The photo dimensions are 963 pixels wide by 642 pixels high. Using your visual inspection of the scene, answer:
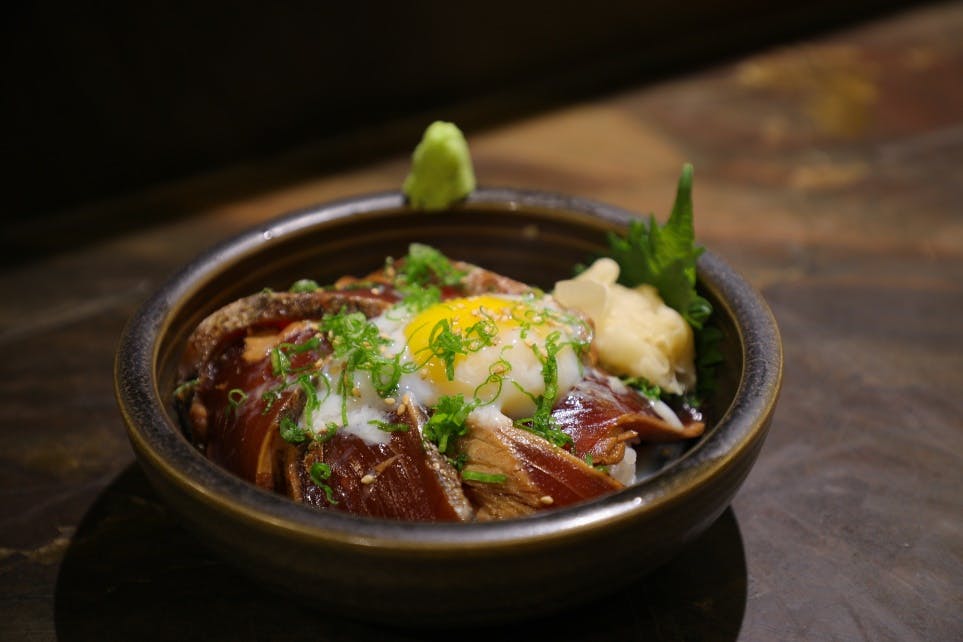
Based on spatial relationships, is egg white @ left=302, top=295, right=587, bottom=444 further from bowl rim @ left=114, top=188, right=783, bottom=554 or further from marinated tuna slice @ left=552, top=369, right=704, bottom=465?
bowl rim @ left=114, top=188, right=783, bottom=554

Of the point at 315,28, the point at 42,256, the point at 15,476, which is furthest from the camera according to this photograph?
the point at 315,28

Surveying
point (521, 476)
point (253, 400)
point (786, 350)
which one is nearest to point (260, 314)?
point (253, 400)

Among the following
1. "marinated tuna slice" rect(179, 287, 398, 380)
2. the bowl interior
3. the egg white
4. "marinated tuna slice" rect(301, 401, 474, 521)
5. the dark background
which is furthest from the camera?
the dark background

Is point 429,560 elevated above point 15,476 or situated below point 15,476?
above

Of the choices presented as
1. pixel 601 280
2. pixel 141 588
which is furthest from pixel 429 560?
pixel 601 280

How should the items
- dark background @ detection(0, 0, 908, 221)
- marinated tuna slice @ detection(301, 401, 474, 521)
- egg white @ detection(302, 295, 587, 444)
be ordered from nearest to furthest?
marinated tuna slice @ detection(301, 401, 474, 521) → egg white @ detection(302, 295, 587, 444) → dark background @ detection(0, 0, 908, 221)

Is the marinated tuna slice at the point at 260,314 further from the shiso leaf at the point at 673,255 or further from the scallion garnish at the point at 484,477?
the shiso leaf at the point at 673,255

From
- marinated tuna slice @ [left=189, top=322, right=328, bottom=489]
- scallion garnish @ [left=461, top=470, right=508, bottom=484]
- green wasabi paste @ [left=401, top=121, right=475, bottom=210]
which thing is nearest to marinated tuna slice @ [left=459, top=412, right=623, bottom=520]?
scallion garnish @ [left=461, top=470, right=508, bottom=484]

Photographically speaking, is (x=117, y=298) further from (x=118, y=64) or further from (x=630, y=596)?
(x=630, y=596)
